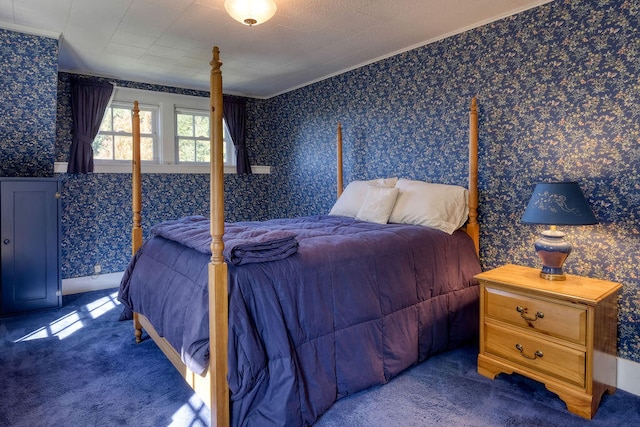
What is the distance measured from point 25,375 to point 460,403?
2.52 meters

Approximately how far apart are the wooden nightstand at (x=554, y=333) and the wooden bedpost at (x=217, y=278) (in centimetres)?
154

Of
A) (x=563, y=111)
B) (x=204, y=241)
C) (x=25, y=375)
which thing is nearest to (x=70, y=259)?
(x=25, y=375)

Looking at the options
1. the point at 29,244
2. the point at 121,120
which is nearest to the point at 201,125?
the point at 121,120

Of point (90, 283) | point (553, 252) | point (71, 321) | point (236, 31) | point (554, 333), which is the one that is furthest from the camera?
point (90, 283)

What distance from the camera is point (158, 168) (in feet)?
15.4

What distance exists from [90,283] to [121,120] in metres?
1.85

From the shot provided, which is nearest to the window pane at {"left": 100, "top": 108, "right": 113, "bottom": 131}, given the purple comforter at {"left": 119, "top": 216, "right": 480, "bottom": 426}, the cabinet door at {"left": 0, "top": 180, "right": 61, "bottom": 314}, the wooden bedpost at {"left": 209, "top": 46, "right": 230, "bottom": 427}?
the cabinet door at {"left": 0, "top": 180, "right": 61, "bottom": 314}

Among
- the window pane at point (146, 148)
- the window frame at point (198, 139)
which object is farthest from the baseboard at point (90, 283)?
the window frame at point (198, 139)

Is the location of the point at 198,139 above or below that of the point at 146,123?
below

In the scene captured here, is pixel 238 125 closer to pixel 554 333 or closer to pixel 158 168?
pixel 158 168

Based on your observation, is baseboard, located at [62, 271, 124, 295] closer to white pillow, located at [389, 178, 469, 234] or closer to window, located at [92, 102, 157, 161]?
window, located at [92, 102, 157, 161]

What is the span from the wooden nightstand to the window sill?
3.69 meters

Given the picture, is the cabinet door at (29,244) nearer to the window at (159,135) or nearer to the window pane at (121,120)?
the window at (159,135)

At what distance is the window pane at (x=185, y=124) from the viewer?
16.2 ft
